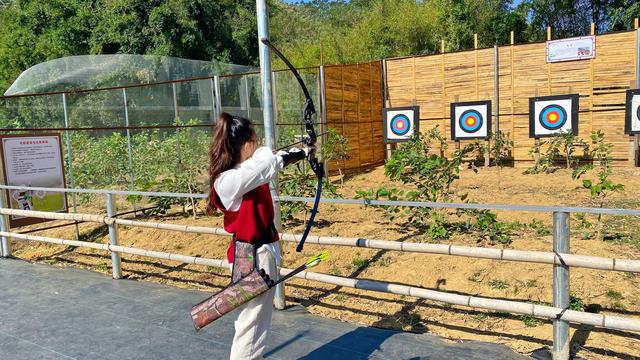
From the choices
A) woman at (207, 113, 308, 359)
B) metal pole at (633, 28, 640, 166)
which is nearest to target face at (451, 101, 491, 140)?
metal pole at (633, 28, 640, 166)

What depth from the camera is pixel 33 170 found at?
6129 mm

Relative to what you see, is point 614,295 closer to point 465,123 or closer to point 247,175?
point 247,175

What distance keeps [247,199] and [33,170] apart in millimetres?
4987

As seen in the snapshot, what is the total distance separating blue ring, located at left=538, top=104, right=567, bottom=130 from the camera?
1091 centimetres

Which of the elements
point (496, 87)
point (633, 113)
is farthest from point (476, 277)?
Answer: point (496, 87)

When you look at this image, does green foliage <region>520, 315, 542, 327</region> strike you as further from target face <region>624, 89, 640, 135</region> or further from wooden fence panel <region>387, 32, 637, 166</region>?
wooden fence panel <region>387, 32, 637, 166</region>

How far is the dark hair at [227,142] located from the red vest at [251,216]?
0.50 feet

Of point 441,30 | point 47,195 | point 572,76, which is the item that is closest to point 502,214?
point 47,195

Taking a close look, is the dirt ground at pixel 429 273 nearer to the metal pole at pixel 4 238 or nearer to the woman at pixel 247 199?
the metal pole at pixel 4 238

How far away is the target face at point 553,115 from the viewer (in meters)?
10.8

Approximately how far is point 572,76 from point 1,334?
464 inches

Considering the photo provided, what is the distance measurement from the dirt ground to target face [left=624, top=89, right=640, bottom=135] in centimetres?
379

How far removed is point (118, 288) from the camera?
4480 mm

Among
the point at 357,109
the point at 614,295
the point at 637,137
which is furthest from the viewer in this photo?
the point at 357,109
